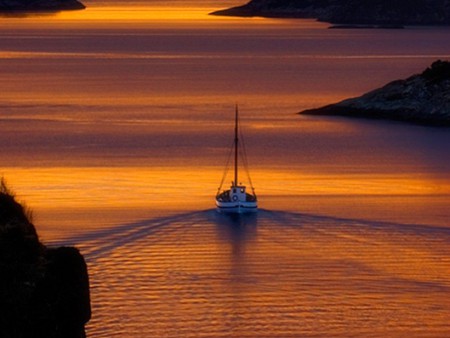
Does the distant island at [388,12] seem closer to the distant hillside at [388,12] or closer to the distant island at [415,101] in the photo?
the distant hillside at [388,12]

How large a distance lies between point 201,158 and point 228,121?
479 inches

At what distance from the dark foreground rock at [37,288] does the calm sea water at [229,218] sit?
18.7 feet

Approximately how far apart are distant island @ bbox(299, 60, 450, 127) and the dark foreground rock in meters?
35.5

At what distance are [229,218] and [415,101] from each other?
75.9 feet

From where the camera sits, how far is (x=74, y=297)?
13.1 meters

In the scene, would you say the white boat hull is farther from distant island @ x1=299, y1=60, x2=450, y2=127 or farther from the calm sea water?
distant island @ x1=299, y1=60, x2=450, y2=127

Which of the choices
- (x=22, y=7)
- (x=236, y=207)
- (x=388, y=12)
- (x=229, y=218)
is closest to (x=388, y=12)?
(x=388, y=12)

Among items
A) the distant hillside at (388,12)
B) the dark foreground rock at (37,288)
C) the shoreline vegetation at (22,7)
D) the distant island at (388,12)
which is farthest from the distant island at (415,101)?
the shoreline vegetation at (22,7)

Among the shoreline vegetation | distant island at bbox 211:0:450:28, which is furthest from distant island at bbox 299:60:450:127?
the shoreline vegetation

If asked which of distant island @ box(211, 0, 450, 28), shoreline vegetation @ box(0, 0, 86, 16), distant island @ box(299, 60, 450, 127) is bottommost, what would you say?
shoreline vegetation @ box(0, 0, 86, 16)

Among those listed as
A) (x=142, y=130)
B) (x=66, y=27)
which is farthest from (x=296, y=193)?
(x=66, y=27)

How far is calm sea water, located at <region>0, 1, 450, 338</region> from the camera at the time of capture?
20.5 meters

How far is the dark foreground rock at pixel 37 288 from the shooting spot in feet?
41.5

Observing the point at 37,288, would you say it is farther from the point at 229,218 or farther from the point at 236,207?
the point at 236,207
